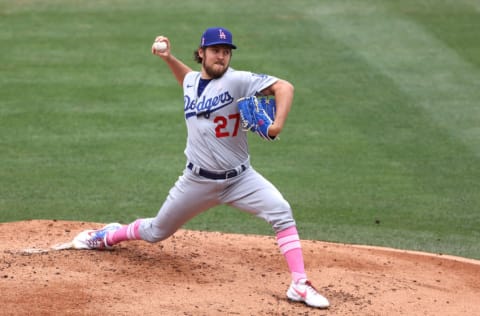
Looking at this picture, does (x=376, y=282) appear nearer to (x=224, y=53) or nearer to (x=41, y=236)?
(x=224, y=53)

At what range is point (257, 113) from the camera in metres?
6.28

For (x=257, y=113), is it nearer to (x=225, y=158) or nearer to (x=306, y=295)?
(x=225, y=158)

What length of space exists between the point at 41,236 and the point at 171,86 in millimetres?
4740

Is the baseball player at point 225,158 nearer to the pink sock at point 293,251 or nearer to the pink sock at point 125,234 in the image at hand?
the pink sock at point 293,251

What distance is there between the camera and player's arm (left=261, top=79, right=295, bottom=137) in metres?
6.22

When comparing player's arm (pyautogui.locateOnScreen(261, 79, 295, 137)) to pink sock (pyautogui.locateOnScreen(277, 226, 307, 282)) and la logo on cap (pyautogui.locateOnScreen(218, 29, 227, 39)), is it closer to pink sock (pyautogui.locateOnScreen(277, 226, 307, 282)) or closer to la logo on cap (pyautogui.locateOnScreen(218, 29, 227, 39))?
la logo on cap (pyautogui.locateOnScreen(218, 29, 227, 39))

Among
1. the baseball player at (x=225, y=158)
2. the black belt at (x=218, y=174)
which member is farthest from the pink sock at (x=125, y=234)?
the black belt at (x=218, y=174)

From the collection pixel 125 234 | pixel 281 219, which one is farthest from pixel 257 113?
pixel 125 234

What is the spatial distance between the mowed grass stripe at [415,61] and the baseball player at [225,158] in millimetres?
4704

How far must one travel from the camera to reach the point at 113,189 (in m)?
9.66

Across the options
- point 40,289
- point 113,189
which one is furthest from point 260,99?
point 113,189

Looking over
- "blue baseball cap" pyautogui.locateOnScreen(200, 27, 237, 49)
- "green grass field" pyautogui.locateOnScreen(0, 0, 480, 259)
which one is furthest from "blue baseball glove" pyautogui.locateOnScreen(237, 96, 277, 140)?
"green grass field" pyautogui.locateOnScreen(0, 0, 480, 259)

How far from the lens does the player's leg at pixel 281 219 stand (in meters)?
6.53

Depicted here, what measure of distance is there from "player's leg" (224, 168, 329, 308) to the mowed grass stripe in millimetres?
4672
